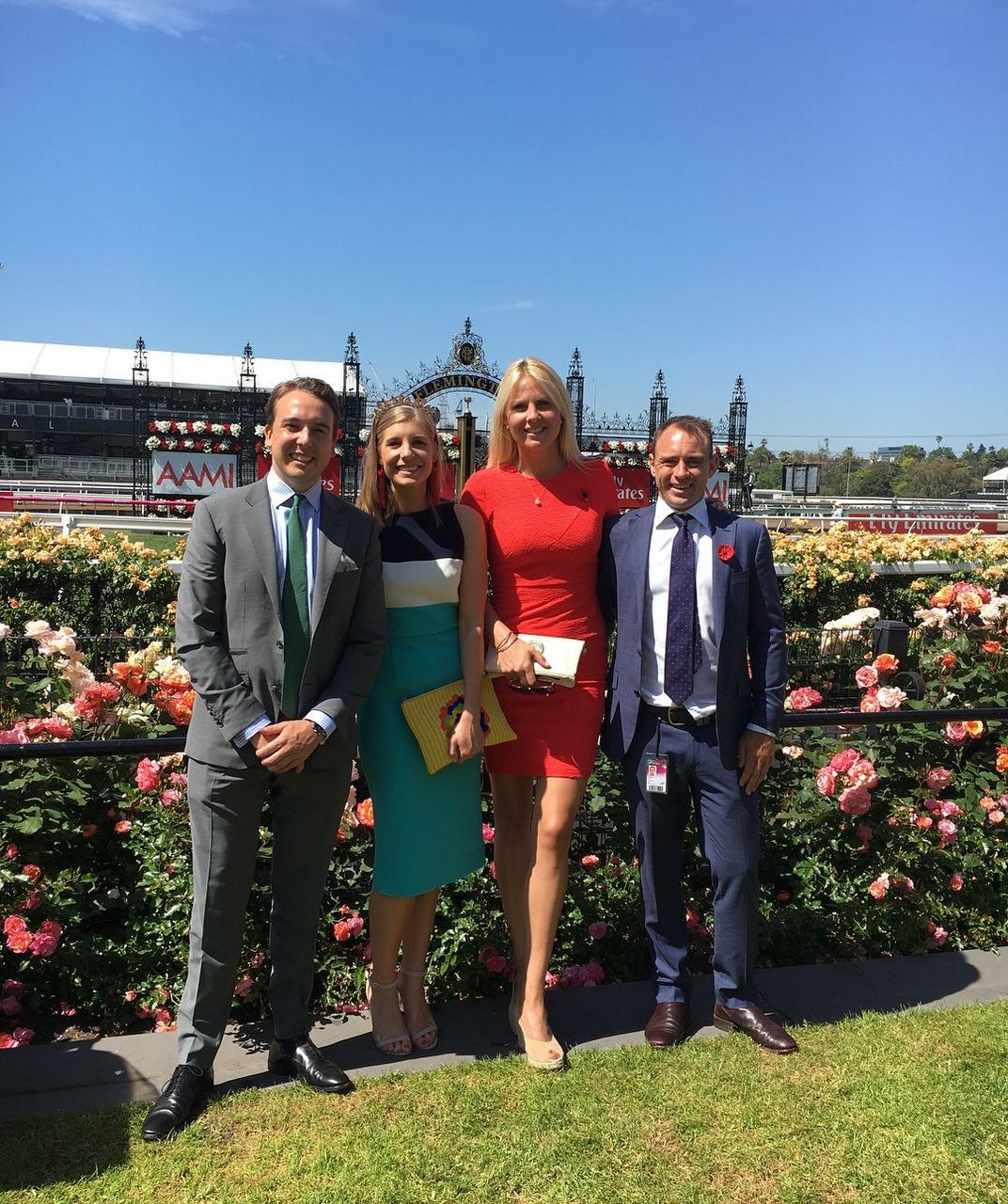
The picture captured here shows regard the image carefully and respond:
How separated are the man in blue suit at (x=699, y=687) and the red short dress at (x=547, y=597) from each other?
0.11 m

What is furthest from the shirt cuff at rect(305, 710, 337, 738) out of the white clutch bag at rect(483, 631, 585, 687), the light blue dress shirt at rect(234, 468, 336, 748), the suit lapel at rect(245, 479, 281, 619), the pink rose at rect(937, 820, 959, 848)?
the pink rose at rect(937, 820, 959, 848)

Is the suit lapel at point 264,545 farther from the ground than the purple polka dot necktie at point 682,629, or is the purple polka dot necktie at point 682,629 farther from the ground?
the suit lapel at point 264,545

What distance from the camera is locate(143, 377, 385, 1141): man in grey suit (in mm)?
2396

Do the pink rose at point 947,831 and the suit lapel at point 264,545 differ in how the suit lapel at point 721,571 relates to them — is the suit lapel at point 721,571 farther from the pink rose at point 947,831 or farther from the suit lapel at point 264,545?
the pink rose at point 947,831

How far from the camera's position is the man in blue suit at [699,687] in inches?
111

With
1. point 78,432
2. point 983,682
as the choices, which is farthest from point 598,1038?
point 78,432

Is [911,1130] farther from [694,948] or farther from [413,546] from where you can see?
[413,546]

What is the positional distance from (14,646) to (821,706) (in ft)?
18.8

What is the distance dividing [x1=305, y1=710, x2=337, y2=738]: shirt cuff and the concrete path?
1.01 meters

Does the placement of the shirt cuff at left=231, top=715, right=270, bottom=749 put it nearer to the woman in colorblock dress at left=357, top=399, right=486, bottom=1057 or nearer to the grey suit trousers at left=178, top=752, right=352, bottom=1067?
the grey suit trousers at left=178, top=752, right=352, bottom=1067

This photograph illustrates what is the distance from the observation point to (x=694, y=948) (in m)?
3.46

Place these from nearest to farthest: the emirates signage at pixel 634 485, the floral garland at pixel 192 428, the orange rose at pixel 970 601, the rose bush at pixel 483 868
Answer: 1. the rose bush at pixel 483 868
2. the orange rose at pixel 970 601
3. the floral garland at pixel 192 428
4. the emirates signage at pixel 634 485

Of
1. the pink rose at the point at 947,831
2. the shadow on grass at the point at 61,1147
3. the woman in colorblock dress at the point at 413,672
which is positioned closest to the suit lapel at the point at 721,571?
the woman in colorblock dress at the point at 413,672

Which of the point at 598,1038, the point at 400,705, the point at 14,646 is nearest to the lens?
the point at 400,705
